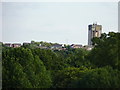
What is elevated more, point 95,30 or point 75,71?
point 95,30

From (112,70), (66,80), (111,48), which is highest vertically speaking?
(111,48)

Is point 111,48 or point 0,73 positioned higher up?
Result: point 111,48

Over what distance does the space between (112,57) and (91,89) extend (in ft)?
9.81

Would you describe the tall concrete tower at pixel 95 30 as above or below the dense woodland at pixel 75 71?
above

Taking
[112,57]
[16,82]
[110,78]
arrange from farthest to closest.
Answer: [16,82] < [112,57] < [110,78]

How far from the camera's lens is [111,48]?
22.4 m

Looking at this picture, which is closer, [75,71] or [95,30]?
[75,71]

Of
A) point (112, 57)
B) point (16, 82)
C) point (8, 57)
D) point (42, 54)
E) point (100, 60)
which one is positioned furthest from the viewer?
point (42, 54)

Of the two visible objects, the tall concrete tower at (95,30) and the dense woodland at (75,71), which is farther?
the tall concrete tower at (95,30)

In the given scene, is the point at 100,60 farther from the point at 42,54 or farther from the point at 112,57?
the point at 42,54

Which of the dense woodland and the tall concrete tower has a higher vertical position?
the tall concrete tower

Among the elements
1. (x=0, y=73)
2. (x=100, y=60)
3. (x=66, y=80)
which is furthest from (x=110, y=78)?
(x=0, y=73)

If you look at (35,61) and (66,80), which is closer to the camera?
(66,80)

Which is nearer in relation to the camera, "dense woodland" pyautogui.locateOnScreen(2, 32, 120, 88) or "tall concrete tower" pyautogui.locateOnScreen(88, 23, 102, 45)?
"dense woodland" pyautogui.locateOnScreen(2, 32, 120, 88)
